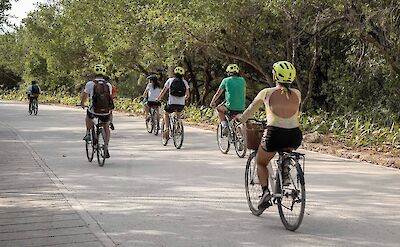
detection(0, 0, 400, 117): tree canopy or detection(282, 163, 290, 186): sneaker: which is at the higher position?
detection(0, 0, 400, 117): tree canopy

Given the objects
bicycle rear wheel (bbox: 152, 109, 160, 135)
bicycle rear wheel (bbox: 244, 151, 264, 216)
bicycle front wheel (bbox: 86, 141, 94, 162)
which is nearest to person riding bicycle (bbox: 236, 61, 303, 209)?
bicycle rear wheel (bbox: 244, 151, 264, 216)

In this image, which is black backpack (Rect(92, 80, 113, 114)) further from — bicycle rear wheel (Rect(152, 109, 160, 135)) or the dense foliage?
bicycle rear wheel (Rect(152, 109, 160, 135))

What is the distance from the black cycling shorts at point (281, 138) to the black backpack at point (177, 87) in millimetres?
7720

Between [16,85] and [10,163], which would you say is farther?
[16,85]

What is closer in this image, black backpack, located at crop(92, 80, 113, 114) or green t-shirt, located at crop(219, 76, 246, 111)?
black backpack, located at crop(92, 80, 113, 114)

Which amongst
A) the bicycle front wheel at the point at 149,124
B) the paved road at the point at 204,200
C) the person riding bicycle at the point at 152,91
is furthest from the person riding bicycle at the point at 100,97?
the bicycle front wheel at the point at 149,124

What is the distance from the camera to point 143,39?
26.7m

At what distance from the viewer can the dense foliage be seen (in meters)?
15.2

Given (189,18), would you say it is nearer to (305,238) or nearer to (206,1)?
(206,1)

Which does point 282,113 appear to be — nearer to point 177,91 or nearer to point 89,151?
point 89,151

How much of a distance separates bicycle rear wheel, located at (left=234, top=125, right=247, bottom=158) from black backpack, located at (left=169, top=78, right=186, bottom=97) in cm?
223

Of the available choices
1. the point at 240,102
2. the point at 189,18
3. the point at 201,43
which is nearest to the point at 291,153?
the point at 240,102

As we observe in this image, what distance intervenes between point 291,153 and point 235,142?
616 centimetres

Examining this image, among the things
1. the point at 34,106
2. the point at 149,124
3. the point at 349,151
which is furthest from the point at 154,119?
the point at 34,106
